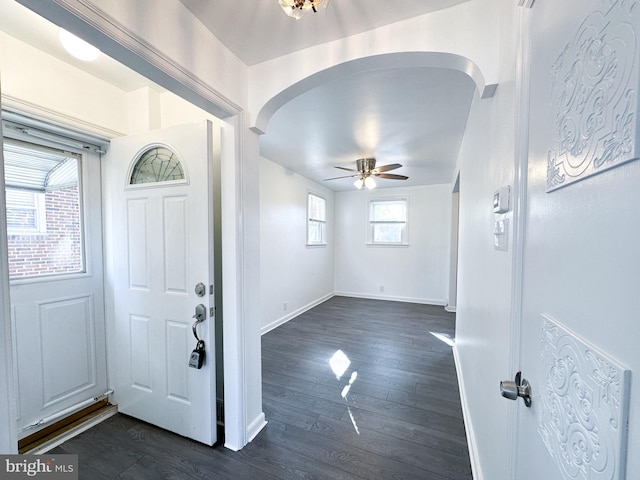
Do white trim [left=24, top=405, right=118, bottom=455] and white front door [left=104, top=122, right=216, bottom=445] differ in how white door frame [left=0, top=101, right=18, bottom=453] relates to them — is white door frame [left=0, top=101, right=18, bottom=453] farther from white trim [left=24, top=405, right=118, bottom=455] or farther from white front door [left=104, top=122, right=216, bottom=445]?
white trim [left=24, top=405, right=118, bottom=455]

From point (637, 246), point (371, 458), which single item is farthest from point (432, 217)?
point (637, 246)

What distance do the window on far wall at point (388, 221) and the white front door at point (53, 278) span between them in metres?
4.68

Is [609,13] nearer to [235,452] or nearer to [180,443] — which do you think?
[235,452]

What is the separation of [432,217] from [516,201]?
4.68 metres

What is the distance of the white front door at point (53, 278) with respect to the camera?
155cm

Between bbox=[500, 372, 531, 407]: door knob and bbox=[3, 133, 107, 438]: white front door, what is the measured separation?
2472 millimetres

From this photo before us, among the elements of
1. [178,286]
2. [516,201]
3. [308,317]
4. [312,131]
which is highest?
[312,131]

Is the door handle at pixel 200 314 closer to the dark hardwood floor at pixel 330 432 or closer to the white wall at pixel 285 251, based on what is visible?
the dark hardwood floor at pixel 330 432

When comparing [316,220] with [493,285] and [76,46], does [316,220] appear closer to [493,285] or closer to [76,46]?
[76,46]

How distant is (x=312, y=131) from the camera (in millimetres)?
2643

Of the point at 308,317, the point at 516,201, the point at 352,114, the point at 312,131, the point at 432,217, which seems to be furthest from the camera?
the point at 432,217

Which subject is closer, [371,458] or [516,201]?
[516,201]

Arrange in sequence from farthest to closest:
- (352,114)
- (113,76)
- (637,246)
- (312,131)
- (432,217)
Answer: (432,217)
(312,131)
(352,114)
(113,76)
(637,246)

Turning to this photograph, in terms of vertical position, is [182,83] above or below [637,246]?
above
